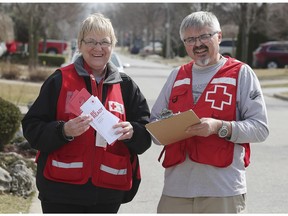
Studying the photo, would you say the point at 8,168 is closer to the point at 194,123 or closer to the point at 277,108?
the point at 194,123

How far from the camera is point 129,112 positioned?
13.0ft

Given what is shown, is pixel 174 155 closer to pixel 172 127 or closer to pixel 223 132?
pixel 172 127

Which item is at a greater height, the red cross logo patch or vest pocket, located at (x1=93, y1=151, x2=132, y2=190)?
the red cross logo patch

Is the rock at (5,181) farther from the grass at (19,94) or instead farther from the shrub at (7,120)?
the grass at (19,94)

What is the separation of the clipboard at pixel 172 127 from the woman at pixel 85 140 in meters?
0.15

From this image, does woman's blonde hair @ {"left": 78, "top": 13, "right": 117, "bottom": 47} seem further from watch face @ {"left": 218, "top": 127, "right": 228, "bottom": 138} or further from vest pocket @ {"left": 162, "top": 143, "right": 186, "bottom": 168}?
watch face @ {"left": 218, "top": 127, "right": 228, "bottom": 138}

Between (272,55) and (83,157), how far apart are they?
39880mm

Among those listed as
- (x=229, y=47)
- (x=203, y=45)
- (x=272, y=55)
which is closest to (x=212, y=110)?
(x=203, y=45)

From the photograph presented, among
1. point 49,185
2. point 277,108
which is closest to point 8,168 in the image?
point 49,185

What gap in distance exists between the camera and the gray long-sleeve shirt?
3.70 metres

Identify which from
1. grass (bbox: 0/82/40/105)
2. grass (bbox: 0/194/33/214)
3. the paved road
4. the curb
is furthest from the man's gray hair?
the curb

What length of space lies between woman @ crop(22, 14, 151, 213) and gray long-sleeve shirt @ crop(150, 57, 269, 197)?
0.33 m

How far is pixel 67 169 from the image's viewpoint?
3.79 m

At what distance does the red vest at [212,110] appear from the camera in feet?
12.2
